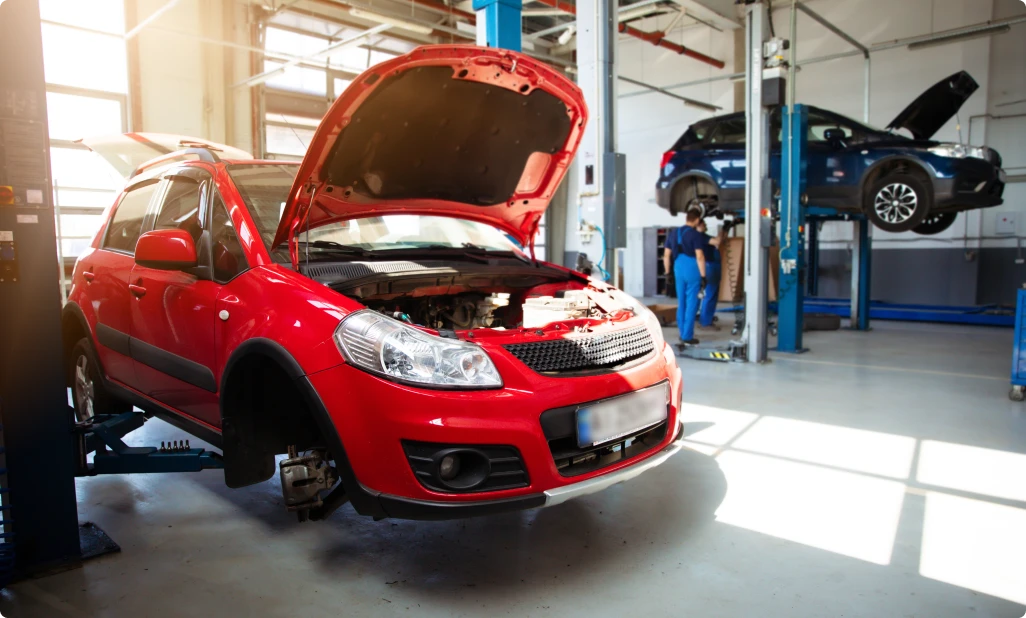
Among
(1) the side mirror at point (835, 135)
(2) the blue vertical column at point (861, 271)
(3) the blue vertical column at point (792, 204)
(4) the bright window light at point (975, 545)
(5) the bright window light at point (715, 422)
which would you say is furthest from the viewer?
(2) the blue vertical column at point (861, 271)

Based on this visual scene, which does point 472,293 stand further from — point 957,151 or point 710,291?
point 957,151

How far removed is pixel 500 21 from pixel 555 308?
324cm

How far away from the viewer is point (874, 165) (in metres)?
7.13

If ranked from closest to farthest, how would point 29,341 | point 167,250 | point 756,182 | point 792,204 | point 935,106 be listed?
point 29,341 < point 167,250 < point 756,182 < point 792,204 < point 935,106

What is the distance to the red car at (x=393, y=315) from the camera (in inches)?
75.5

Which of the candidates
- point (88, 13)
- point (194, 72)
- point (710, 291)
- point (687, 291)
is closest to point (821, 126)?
point (710, 291)

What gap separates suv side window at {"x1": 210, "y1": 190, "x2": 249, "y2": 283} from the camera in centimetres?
237

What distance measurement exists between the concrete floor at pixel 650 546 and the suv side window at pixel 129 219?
3.75ft

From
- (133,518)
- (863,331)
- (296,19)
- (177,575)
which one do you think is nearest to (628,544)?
(177,575)

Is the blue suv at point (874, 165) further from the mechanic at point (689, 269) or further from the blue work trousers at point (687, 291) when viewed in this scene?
the blue work trousers at point (687, 291)

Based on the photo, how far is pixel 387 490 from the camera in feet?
6.27

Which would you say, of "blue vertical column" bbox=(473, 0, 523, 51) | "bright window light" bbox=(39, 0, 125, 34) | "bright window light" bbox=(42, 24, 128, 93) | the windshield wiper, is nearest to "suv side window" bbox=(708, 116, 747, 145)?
"blue vertical column" bbox=(473, 0, 523, 51)

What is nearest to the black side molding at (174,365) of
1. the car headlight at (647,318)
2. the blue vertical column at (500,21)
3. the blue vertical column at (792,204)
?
the car headlight at (647,318)

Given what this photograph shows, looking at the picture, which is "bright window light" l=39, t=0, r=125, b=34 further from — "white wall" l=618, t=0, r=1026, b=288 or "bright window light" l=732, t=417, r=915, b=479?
"bright window light" l=732, t=417, r=915, b=479
